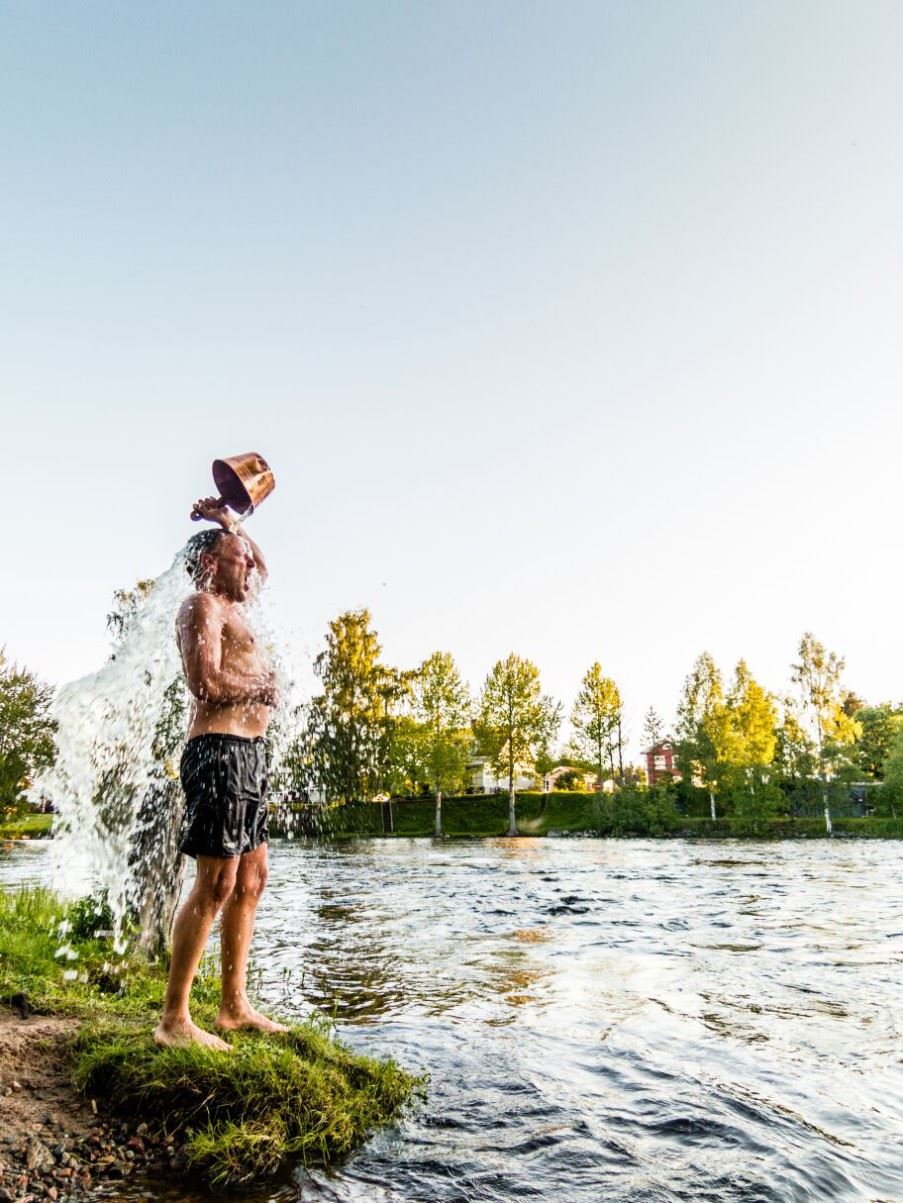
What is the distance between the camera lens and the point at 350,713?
49781 mm

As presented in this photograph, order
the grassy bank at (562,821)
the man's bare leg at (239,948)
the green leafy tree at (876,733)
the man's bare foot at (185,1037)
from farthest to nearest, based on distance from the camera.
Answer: the green leafy tree at (876,733), the grassy bank at (562,821), the man's bare leg at (239,948), the man's bare foot at (185,1037)

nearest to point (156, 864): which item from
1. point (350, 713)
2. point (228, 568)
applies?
point (228, 568)

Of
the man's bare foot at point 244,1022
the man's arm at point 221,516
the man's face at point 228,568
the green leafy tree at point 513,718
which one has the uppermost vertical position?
the green leafy tree at point 513,718

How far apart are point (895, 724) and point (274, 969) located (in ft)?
272

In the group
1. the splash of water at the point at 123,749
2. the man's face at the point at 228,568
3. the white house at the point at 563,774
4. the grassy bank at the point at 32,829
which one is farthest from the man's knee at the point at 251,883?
the white house at the point at 563,774

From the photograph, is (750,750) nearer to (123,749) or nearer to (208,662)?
(123,749)

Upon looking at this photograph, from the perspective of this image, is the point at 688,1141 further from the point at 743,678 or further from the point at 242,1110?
the point at 743,678

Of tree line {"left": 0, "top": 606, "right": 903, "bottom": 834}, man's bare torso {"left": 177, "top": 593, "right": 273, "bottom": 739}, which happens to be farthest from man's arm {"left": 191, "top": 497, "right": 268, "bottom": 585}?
tree line {"left": 0, "top": 606, "right": 903, "bottom": 834}

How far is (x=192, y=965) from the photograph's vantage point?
396 centimetres

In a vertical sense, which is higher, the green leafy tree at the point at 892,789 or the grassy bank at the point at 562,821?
the green leafy tree at the point at 892,789

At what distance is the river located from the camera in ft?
11.0

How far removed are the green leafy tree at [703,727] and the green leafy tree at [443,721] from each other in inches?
620

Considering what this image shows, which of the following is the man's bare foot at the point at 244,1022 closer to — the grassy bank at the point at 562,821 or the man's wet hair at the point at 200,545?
the man's wet hair at the point at 200,545

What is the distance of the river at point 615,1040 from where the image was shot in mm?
3363
